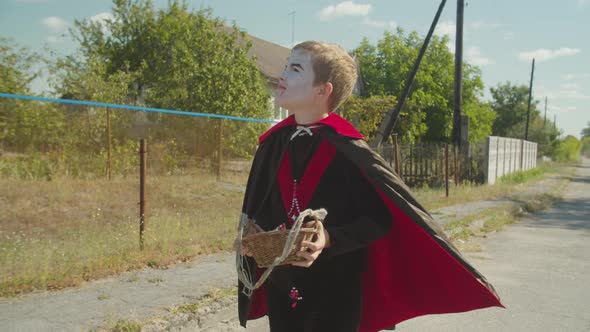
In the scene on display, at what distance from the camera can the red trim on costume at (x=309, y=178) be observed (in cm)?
216

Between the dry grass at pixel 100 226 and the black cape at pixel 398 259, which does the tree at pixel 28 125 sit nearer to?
the dry grass at pixel 100 226

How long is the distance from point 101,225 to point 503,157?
21584mm

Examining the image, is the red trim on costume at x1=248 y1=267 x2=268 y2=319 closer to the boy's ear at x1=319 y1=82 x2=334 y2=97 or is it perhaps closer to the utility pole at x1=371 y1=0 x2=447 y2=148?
the boy's ear at x1=319 y1=82 x2=334 y2=97

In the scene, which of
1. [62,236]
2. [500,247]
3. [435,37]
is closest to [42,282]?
[62,236]

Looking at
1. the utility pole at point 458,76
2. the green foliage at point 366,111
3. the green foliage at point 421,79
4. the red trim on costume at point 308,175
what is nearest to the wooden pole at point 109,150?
the red trim on costume at point 308,175

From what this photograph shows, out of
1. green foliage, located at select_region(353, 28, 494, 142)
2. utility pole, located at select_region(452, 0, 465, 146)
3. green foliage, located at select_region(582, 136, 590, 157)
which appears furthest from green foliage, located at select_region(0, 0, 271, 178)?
green foliage, located at select_region(582, 136, 590, 157)

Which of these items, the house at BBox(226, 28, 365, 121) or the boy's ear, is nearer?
the boy's ear

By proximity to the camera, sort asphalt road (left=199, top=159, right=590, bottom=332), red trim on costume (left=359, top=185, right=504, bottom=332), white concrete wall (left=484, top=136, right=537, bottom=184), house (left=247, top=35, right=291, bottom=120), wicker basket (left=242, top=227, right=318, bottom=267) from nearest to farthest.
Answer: wicker basket (left=242, top=227, right=318, bottom=267) → red trim on costume (left=359, top=185, right=504, bottom=332) → asphalt road (left=199, top=159, right=590, bottom=332) → white concrete wall (left=484, top=136, right=537, bottom=184) → house (left=247, top=35, right=291, bottom=120)

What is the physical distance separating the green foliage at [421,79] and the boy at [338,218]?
29.2 metres

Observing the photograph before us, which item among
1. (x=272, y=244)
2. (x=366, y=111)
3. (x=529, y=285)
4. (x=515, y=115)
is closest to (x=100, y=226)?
(x=529, y=285)

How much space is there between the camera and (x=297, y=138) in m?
2.30

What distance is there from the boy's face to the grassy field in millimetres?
3660

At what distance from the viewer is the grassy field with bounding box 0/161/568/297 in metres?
5.27

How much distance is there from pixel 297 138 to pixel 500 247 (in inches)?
273
